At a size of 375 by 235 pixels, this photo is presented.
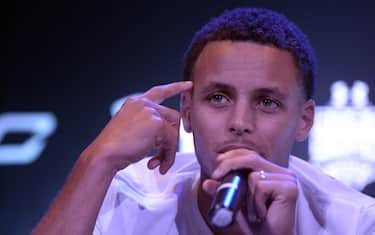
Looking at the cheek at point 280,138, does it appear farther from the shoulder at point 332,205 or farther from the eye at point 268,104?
the shoulder at point 332,205

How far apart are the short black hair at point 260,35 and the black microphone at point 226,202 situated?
0.55 meters

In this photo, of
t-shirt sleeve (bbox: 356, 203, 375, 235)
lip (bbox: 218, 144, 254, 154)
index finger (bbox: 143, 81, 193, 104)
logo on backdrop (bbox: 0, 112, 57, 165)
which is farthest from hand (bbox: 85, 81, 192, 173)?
logo on backdrop (bbox: 0, 112, 57, 165)

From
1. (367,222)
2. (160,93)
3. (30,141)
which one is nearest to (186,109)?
(160,93)

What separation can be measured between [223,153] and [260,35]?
37 centimetres

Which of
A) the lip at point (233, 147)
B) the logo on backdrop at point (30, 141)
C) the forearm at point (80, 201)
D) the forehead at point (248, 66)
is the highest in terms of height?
the forehead at point (248, 66)

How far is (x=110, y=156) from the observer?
4.22ft

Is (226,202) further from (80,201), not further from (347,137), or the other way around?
(347,137)

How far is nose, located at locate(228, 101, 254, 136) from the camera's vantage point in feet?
4.33

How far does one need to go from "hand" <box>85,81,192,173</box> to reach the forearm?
0.03 meters

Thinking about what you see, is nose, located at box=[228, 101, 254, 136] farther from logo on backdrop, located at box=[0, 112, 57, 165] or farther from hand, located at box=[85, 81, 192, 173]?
logo on backdrop, located at box=[0, 112, 57, 165]

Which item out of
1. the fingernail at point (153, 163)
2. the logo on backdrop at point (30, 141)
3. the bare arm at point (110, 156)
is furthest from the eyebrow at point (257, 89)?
the logo on backdrop at point (30, 141)

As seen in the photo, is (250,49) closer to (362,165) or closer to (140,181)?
(140,181)

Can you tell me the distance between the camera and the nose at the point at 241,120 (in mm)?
1318

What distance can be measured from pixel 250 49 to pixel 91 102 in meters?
1.37
